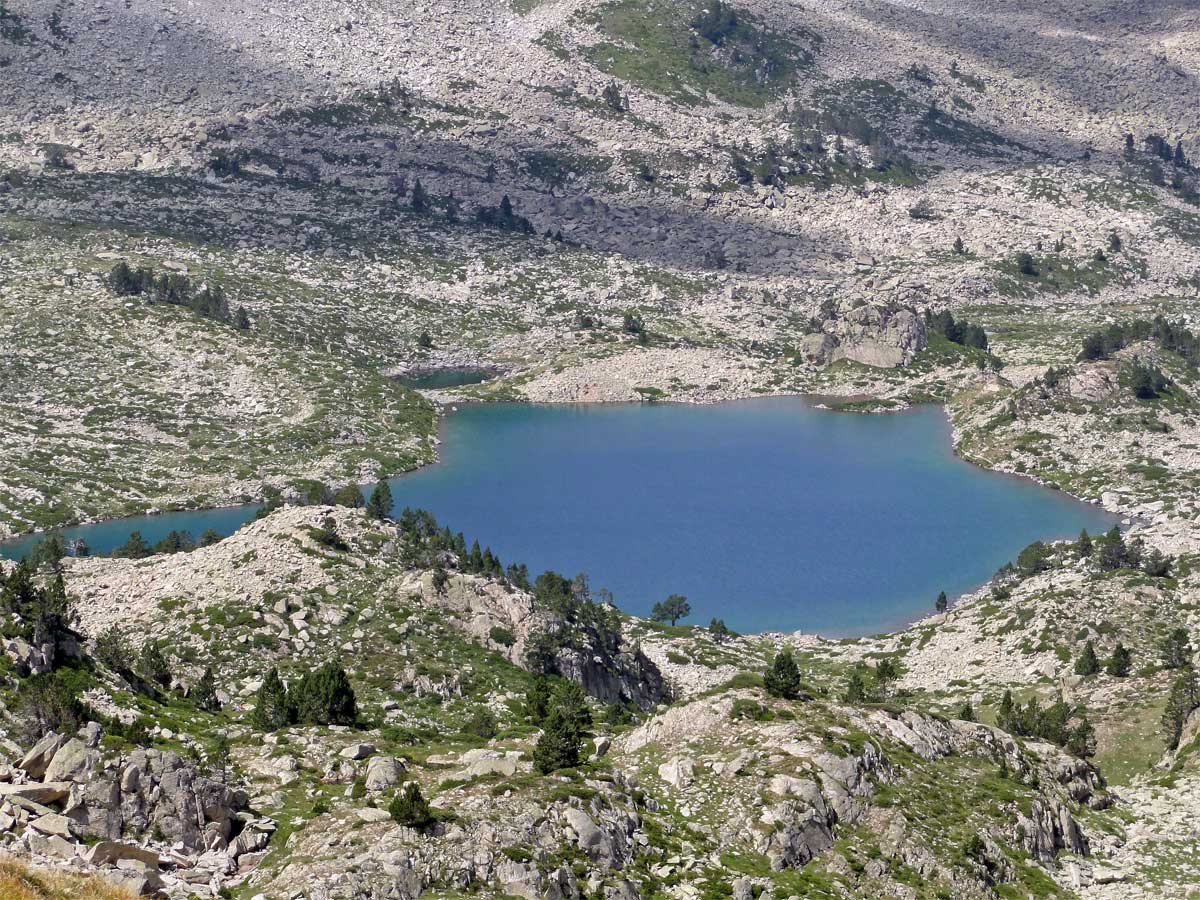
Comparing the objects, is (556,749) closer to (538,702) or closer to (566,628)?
(538,702)

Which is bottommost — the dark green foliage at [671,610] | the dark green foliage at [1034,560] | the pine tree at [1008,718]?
the dark green foliage at [671,610]

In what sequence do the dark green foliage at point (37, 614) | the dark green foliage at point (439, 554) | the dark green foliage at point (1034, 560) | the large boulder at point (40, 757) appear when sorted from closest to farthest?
1. the large boulder at point (40, 757)
2. the dark green foliage at point (37, 614)
3. the dark green foliage at point (439, 554)
4. the dark green foliage at point (1034, 560)

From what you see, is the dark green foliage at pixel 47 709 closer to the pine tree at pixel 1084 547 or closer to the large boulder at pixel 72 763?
the large boulder at pixel 72 763

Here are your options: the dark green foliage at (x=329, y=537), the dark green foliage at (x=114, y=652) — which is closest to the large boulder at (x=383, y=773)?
the dark green foliage at (x=114, y=652)

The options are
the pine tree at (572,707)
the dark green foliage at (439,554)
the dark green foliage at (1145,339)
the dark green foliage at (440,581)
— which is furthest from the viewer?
the dark green foliage at (1145,339)

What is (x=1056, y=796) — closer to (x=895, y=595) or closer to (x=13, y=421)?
(x=895, y=595)

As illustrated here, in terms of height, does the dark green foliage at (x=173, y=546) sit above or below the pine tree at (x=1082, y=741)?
below

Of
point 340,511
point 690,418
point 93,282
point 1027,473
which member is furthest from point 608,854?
point 93,282
